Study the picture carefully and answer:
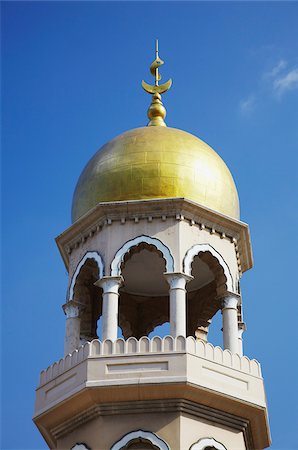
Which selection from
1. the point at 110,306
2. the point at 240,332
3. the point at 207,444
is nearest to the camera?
the point at 207,444

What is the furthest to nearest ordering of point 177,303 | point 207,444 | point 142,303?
point 142,303 < point 177,303 < point 207,444

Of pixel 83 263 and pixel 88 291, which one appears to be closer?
pixel 83 263

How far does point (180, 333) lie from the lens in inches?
745

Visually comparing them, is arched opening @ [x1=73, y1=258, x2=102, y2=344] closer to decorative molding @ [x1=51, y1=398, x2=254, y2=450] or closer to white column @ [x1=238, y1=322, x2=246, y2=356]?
decorative molding @ [x1=51, y1=398, x2=254, y2=450]

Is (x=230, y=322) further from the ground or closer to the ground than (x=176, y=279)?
closer to the ground

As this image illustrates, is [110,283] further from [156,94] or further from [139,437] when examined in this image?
[156,94]

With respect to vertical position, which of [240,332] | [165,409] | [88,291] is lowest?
[165,409]

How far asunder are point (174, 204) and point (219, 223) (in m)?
1.13

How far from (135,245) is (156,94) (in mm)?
4785

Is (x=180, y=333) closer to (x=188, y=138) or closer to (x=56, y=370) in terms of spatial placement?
(x=56, y=370)

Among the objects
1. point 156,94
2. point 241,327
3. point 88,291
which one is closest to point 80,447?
point 88,291

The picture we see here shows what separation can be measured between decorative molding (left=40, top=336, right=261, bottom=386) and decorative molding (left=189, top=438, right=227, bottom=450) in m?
1.40

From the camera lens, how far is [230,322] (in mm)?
20062

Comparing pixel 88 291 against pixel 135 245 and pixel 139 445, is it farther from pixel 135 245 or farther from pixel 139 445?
pixel 139 445
